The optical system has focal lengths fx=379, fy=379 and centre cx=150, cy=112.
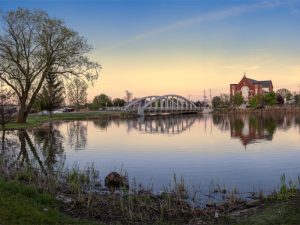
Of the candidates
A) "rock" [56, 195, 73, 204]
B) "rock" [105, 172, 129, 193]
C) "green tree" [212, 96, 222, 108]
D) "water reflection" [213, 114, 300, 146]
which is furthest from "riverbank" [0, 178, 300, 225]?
"green tree" [212, 96, 222, 108]

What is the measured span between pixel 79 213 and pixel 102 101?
117 m

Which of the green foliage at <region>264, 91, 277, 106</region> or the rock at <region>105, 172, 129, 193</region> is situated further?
the green foliage at <region>264, 91, 277, 106</region>

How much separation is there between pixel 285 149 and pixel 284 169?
Answer: 26.6ft

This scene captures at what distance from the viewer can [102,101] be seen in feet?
413

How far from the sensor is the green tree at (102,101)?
123162mm

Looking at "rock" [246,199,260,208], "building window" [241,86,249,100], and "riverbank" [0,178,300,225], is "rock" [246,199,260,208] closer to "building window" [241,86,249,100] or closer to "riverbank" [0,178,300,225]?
"riverbank" [0,178,300,225]

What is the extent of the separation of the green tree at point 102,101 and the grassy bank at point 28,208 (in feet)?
363

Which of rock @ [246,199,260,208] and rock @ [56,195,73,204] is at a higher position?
rock @ [56,195,73,204]

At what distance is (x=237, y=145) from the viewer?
28203 mm

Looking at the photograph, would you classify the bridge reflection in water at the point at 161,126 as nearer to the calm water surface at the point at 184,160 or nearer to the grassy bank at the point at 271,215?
the calm water surface at the point at 184,160

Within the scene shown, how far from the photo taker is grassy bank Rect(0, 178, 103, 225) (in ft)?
25.9

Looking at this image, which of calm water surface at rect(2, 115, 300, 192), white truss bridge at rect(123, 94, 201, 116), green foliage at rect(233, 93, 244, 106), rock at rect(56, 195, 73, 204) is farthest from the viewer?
green foliage at rect(233, 93, 244, 106)

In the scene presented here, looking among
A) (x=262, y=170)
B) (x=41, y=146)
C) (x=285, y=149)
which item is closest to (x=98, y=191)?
(x=262, y=170)

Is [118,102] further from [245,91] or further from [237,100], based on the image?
[245,91]
